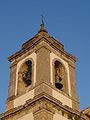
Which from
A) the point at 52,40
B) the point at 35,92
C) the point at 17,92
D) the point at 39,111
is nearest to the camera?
the point at 39,111

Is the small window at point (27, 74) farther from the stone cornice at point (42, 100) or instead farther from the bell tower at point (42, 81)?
the stone cornice at point (42, 100)

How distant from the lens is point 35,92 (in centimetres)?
1855

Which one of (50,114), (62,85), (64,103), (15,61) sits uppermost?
(15,61)

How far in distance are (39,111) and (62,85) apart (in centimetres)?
335

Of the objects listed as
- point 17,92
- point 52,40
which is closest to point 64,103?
point 17,92

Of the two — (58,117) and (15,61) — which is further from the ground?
(15,61)

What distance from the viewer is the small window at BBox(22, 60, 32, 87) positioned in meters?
20.0

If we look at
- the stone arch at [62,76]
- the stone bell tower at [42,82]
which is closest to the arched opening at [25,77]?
the stone bell tower at [42,82]

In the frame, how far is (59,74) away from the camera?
2075cm

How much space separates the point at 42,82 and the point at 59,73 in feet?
8.33

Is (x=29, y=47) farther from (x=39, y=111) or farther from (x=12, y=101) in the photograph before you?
(x=39, y=111)

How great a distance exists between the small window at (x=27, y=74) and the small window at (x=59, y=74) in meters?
1.33

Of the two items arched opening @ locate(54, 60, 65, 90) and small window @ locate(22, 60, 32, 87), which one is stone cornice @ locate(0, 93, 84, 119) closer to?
arched opening @ locate(54, 60, 65, 90)

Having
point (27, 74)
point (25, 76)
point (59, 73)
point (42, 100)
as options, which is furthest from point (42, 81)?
point (59, 73)
